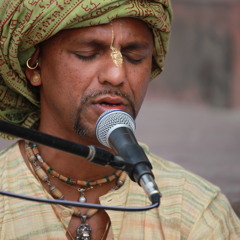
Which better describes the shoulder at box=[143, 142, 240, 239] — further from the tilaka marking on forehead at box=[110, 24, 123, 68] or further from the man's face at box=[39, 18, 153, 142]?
the tilaka marking on forehead at box=[110, 24, 123, 68]

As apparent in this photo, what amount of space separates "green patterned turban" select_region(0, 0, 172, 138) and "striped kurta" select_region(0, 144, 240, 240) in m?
0.35

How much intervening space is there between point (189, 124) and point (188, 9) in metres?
2.62

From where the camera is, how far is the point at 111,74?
3.13 m

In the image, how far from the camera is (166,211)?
11.1 ft

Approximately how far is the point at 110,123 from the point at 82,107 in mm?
654

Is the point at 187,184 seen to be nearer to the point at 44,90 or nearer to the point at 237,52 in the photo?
the point at 44,90

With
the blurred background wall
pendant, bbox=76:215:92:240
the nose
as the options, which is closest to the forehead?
the nose

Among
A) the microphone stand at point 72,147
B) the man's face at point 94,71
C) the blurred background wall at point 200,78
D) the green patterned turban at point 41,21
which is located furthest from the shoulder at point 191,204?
the blurred background wall at point 200,78

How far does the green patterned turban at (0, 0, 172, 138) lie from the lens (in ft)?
10.4

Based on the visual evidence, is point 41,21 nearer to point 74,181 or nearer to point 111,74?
point 111,74

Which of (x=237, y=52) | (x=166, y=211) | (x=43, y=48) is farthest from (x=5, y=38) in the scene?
(x=237, y=52)

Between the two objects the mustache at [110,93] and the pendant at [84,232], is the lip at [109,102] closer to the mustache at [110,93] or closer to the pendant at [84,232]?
the mustache at [110,93]

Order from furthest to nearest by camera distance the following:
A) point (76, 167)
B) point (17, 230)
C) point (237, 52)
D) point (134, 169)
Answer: point (237, 52) → point (76, 167) → point (17, 230) → point (134, 169)

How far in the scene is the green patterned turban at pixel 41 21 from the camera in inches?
125
